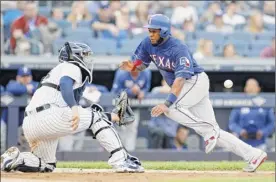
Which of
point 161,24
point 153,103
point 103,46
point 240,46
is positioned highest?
point 161,24

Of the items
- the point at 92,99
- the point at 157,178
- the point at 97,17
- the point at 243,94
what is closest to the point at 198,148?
the point at 243,94

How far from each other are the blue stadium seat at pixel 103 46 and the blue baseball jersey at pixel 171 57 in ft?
17.4

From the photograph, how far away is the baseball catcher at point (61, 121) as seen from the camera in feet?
24.6

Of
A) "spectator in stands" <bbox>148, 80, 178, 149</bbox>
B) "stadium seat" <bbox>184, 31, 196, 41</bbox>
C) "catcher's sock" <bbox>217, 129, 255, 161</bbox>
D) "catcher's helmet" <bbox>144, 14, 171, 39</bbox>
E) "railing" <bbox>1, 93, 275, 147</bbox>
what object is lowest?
"spectator in stands" <bbox>148, 80, 178, 149</bbox>

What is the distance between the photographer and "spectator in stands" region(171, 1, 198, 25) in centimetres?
1488

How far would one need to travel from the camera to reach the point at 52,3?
51.0ft

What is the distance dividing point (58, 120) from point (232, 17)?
846 centimetres

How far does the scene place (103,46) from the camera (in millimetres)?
13859

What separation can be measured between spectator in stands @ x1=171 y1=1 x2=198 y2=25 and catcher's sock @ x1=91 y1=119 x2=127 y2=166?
24.5 feet

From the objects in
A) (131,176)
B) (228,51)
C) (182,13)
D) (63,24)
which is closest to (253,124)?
(228,51)

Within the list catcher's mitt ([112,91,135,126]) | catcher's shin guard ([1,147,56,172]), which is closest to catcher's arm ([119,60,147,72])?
catcher's mitt ([112,91,135,126])

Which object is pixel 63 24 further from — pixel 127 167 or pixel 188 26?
pixel 127 167

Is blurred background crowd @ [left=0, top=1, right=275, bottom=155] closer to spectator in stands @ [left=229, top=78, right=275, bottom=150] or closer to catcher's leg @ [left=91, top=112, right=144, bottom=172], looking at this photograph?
spectator in stands @ [left=229, top=78, right=275, bottom=150]

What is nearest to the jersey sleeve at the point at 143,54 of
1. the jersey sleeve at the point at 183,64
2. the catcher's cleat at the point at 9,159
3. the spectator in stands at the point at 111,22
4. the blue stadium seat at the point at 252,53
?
the jersey sleeve at the point at 183,64
